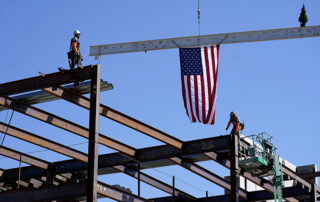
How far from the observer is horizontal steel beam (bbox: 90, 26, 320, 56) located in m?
35.2

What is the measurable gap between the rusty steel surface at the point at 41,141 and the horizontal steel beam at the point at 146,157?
5.76 feet

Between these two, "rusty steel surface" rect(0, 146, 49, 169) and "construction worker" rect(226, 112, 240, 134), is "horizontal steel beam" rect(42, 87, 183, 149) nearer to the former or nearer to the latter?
"construction worker" rect(226, 112, 240, 134)

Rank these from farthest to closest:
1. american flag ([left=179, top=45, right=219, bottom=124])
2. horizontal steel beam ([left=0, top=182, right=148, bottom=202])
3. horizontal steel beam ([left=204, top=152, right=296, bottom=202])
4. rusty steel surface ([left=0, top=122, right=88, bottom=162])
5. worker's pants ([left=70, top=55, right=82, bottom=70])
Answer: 1. horizontal steel beam ([left=204, top=152, right=296, bottom=202])
2. rusty steel surface ([left=0, top=122, right=88, bottom=162])
3. american flag ([left=179, top=45, right=219, bottom=124])
4. worker's pants ([left=70, top=55, right=82, bottom=70])
5. horizontal steel beam ([left=0, top=182, right=148, bottom=202])

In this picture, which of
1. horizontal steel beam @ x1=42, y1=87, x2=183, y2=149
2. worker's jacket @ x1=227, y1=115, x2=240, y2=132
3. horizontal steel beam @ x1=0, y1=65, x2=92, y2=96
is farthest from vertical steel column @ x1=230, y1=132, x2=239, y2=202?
horizontal steel beam @ x1=0, y1=65, x2=92, y2=96

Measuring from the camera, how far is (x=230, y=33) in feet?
117

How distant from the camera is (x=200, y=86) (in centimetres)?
3316

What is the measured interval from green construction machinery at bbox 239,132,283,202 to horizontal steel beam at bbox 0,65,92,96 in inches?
413

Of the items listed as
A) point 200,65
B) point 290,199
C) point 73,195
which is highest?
point 200,65

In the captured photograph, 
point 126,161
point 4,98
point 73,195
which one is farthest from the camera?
point 126,161

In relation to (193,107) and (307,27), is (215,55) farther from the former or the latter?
(307,27)

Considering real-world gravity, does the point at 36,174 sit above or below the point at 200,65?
below

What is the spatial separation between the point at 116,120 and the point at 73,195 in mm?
4945

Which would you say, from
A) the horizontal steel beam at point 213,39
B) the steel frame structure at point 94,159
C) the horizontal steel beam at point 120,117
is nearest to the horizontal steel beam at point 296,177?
the steel frame structure at point 94,159

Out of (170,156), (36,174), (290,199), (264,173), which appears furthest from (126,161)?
(290,199)
